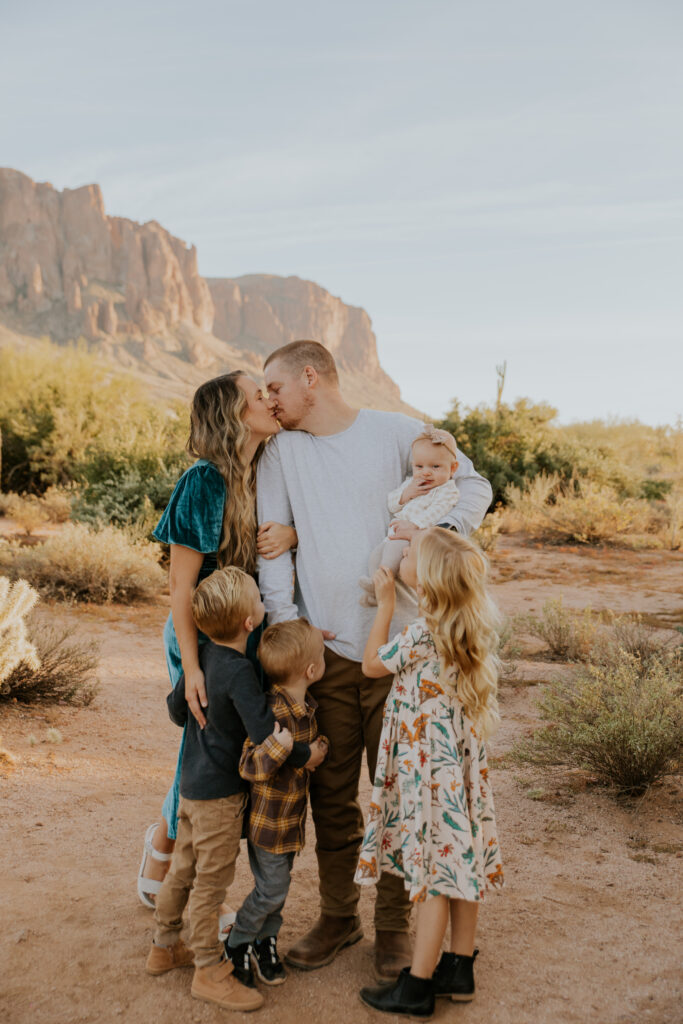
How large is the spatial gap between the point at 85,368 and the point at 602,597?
14.7 metres

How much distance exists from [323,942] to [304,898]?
60 cm

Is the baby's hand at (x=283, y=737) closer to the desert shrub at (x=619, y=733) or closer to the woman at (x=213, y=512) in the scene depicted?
the woman at (x=213, y=512)

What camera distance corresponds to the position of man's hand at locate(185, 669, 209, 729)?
288 centimetres

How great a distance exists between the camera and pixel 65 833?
4340mm

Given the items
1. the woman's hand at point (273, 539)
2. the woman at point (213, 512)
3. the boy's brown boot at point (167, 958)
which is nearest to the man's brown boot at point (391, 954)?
the boy's brown boot at point (167, 958)

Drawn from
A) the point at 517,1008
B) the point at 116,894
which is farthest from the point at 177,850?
the point at 517,1008

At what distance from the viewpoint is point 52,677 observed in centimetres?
635

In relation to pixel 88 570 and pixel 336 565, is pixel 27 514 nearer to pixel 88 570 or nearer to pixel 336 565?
pixel 88 570

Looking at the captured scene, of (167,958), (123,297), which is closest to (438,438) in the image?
(167,958)

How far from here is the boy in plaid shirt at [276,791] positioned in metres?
2.80

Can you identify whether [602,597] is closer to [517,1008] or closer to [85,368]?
[517,1008]

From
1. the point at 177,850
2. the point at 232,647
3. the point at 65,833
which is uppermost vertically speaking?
the point at 232,647

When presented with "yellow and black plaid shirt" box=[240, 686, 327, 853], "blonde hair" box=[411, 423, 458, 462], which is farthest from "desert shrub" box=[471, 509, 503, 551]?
"yellow and black plaid shirt" box=[240, 686, 327, 853]

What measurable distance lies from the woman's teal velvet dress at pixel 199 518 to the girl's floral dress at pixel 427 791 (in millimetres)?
582
